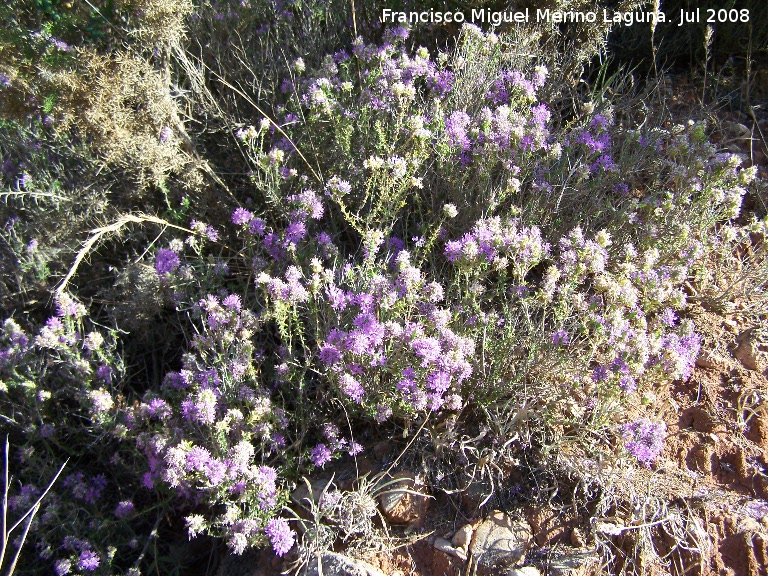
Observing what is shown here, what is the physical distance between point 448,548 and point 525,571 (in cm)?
29

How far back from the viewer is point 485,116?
281 cm

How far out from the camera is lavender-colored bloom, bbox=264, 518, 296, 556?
83.3 inches

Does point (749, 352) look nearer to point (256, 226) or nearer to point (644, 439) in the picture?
point (644, 439)

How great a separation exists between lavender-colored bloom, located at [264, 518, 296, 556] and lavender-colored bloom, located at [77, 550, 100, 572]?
662 mm

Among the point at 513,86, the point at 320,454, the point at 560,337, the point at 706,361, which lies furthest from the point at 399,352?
the point at 513,86

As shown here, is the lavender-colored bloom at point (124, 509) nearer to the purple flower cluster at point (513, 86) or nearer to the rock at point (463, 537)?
→ the rock at point (463, 537)

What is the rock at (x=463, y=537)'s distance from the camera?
89.2 inches

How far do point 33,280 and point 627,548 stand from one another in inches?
114

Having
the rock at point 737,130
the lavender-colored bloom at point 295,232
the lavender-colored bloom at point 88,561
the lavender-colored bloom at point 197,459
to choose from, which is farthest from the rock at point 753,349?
the lavender-colored bloom at point 88,561

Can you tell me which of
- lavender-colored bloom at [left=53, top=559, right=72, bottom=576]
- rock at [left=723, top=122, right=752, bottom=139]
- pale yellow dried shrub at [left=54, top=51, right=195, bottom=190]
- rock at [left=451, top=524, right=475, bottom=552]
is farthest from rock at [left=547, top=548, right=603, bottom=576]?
rock at [left=723, top=122, right=752, bottom=139]

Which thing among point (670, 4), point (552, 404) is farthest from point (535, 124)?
point (670, 4)

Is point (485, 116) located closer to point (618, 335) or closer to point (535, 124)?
point (535, 124)

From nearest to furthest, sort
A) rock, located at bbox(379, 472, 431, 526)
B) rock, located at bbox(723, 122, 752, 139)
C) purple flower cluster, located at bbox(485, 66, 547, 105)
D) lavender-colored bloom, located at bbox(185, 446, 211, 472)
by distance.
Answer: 1. lavender-colored bloom, located at bbox(185, 446, 211, 472)
2. rock, located at bbox(379, 472, 431, 526)
3. purple flower cluster, located at bbox(485, 66, 547, 105)
4. rock, located at bbox(723, 122, 752, 139)

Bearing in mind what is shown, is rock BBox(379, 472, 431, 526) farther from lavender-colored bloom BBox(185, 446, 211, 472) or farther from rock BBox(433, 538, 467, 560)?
lavender-colored bloom BBox(185, 446, 211, 472)
